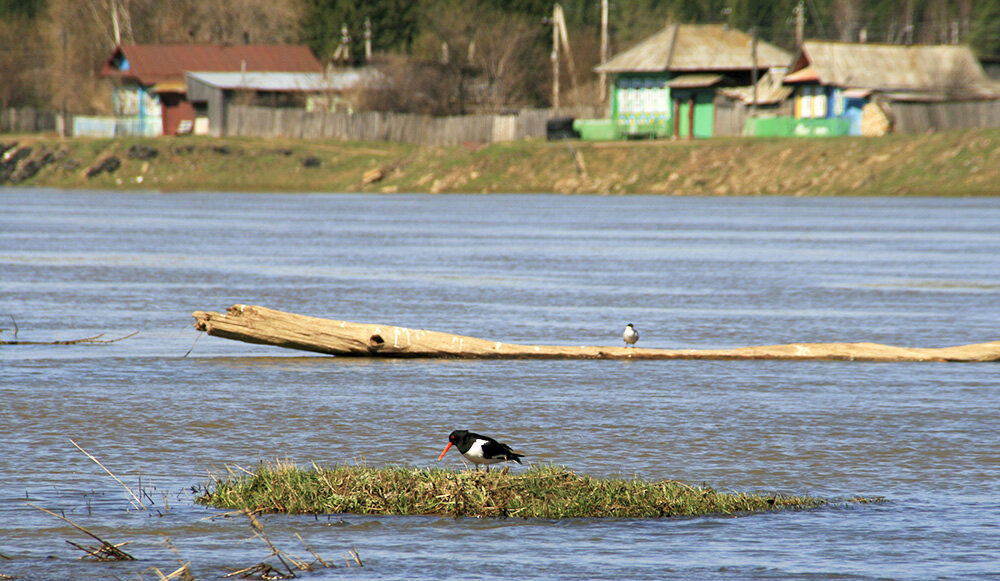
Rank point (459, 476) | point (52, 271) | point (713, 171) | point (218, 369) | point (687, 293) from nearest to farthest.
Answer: point (459, 476) < point (218, 369) < point (687, 293) < point (52, 271) < point (713, 171)

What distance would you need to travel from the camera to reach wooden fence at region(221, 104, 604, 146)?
8238 cm

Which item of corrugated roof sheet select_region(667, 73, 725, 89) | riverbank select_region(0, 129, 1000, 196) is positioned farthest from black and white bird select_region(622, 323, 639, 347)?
corrugated roof sheet select_region(667, 73, 725, 89)

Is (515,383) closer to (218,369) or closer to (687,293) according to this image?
(218,369)

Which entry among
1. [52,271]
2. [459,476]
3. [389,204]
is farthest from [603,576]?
[389,204]

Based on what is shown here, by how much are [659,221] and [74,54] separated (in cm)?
7303

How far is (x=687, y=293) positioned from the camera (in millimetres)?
25281

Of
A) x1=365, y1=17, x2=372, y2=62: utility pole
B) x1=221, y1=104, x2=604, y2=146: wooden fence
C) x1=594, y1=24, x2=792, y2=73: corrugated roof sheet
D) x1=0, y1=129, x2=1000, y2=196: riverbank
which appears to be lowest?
x1=0, y1=129, x2=1000, y2=196: riverbank

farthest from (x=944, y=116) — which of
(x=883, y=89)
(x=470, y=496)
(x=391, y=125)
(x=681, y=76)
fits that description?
(x=470, y=496)

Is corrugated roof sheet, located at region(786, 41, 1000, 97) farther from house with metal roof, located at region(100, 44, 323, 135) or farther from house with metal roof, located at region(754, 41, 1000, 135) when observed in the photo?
house with metal roof, located at region(100, 44, 323, 135)

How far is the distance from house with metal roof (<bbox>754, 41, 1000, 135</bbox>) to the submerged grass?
64.7m

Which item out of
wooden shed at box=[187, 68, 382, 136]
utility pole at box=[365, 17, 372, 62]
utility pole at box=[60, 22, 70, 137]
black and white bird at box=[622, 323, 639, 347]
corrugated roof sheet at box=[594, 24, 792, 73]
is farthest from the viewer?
utility pole at box=[365, 17, 372, 62]

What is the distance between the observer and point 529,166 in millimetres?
74500

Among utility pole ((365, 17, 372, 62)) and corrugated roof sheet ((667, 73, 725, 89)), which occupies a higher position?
utility pole ((365, 17, 372, 62))

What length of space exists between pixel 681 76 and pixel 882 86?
42.0 feet
